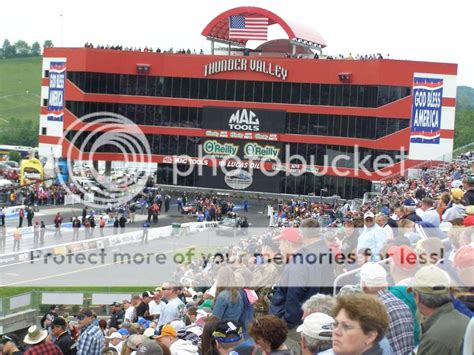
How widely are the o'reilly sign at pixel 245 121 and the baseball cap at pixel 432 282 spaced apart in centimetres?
4819

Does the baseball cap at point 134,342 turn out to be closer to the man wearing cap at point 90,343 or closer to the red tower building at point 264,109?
the man wearing cap at point 90,343

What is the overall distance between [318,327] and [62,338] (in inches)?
200

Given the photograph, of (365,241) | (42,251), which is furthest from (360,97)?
(365,241)

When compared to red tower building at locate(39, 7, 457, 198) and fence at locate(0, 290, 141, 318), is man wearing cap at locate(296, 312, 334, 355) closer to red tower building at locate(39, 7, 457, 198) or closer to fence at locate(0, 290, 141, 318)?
fence at locate(0, 290, 141, 318)

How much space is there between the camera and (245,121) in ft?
177

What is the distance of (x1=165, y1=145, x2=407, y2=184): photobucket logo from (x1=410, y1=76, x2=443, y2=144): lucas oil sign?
5.56 feet

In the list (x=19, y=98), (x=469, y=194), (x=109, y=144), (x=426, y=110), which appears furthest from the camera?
(x=19, y=98)

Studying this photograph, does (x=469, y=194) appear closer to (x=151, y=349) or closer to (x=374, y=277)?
(x=374, y=277)

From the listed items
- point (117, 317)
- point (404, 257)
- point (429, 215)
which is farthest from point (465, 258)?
point (117, 317)

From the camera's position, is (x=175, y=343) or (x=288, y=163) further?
(x=288, y=163)

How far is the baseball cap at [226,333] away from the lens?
706cm

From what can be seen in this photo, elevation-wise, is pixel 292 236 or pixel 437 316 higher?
pixel 292 236

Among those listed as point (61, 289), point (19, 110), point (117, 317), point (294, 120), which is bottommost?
point (61, 289)

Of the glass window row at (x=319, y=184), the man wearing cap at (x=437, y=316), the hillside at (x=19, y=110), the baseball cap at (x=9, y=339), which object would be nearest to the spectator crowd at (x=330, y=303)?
the man wearing cap at (x=437, y=316)
